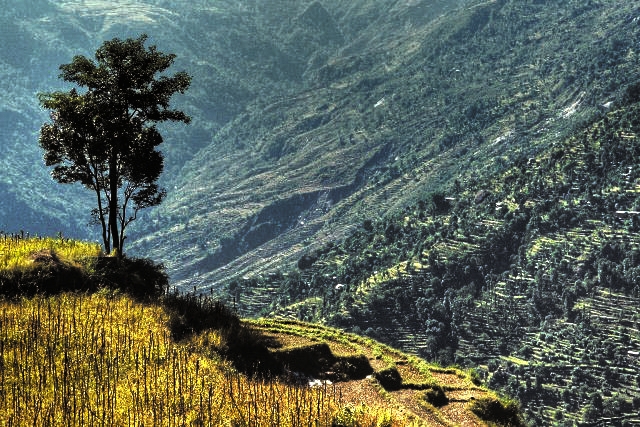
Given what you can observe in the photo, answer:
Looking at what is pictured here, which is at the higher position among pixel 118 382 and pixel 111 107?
pixel 111 107

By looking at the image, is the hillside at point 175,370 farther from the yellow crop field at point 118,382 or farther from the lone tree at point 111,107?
the lone tree at point 111,107

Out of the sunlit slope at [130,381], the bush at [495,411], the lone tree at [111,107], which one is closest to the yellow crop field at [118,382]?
the sunlit slope at [130,381]

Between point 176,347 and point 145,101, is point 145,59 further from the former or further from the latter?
point 176,347

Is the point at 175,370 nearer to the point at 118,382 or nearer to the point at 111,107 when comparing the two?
the point at 118,382

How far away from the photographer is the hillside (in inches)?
661

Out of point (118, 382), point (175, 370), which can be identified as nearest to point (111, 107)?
point (175, 370)

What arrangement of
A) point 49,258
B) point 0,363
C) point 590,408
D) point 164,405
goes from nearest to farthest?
point 164,405 → point 0,363 → point 49,258 → point 590,408

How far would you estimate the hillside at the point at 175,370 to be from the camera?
16.8 m

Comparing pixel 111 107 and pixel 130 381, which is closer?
pixel 130 381

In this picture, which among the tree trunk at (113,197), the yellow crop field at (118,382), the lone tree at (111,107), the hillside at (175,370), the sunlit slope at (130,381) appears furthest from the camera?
the tree trunk at (113,197)

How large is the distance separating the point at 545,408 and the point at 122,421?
20409cm

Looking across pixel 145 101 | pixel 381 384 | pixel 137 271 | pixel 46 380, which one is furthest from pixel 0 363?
pixel 145 101

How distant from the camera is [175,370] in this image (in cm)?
1994

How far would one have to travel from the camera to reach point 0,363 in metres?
18.3
